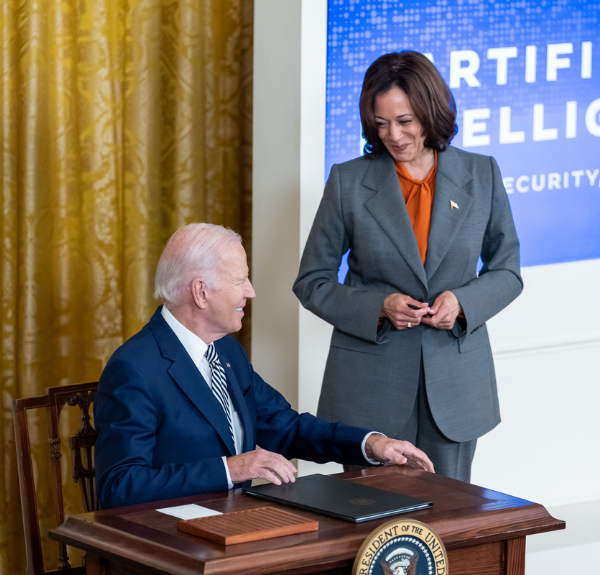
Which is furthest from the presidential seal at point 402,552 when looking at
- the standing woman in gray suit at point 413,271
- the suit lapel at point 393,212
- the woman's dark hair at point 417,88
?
the woman's dark hair at point 417,88

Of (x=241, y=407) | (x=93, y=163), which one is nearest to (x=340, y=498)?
(x=241, y=407)

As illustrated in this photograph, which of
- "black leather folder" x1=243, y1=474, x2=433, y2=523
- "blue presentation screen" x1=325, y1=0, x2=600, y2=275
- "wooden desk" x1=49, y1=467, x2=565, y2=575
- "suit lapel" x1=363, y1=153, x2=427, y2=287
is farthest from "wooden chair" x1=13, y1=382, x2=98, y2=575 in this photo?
"blue presentation screen" x1=325, y1=0, x2=600, y2=275

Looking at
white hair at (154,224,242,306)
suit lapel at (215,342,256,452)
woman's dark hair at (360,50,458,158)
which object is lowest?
suit lapel at (215,342,256,452)

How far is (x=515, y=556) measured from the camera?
5.63 ft

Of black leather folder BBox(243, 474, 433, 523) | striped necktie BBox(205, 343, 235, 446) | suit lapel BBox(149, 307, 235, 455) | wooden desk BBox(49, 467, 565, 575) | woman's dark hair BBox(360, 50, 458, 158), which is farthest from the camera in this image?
woman's dark hair BBox(360, 50, 458, 158)

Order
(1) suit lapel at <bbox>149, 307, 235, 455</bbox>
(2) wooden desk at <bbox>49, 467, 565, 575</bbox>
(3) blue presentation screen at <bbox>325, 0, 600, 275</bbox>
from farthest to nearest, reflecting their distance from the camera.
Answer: (3) blue presentation screen at <bbox>325, 0, 600, 275</bbox>, (1) suit lapel at <bbox>149, 307, 235, 455</bbox>, (2) wooden desk at <bbox>49, 467, 565, 575</bbox>

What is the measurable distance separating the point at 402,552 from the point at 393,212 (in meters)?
1.21

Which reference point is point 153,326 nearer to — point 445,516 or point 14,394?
point 445,516

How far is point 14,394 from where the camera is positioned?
322 centimetres

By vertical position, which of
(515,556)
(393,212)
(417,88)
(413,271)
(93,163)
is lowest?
(515,556)

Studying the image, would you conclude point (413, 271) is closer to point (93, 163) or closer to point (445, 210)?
point (445, 210)

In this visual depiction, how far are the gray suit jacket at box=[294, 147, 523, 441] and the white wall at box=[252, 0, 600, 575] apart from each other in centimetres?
57

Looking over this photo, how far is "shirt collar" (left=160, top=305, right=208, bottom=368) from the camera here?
206 cm

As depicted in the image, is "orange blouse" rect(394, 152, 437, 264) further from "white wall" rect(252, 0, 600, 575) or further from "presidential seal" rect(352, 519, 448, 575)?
"presidential seal" rect(352, 519, 448, 575)
